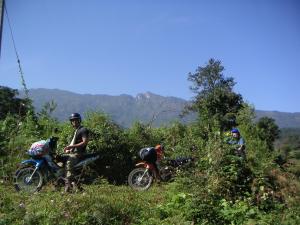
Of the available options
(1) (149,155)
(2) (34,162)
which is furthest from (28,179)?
(1) (149,155)

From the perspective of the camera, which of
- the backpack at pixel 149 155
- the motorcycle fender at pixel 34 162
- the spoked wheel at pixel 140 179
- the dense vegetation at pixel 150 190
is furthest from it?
the backpack at pixel 149 155

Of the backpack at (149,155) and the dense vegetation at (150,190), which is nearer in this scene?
the dense vegetation at (150,190)

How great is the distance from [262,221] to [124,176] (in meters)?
7.16

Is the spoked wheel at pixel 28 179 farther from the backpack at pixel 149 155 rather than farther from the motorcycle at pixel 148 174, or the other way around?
the backpack at pixel 149 155

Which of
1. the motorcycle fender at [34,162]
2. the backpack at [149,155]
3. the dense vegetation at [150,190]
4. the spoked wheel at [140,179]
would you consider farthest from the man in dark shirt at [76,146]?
the backpack at [149,155]

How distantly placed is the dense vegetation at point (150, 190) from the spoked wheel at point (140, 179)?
358mm

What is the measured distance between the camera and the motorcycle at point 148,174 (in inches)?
491

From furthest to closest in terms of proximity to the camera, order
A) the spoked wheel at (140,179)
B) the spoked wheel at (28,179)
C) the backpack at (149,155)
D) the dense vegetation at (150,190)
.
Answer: the backpack at (149,155) < the spoked wheel at (140,179) < the spoked wheel at (28,179) < the dense vegetation at (150,190)

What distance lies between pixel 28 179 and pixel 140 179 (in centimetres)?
305

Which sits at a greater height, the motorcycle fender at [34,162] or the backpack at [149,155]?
the backpack at [149,155]

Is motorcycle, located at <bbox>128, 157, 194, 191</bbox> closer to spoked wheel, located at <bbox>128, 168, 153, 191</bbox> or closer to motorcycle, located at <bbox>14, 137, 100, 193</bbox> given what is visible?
spoked wheel, located at <bbox>128, 168, 153, 191</bbox>

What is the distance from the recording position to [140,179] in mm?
12523

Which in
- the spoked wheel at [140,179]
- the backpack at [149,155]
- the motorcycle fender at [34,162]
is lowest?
the spoked wheel at [140,179]

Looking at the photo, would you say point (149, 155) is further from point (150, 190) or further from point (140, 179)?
point (150, 190)
